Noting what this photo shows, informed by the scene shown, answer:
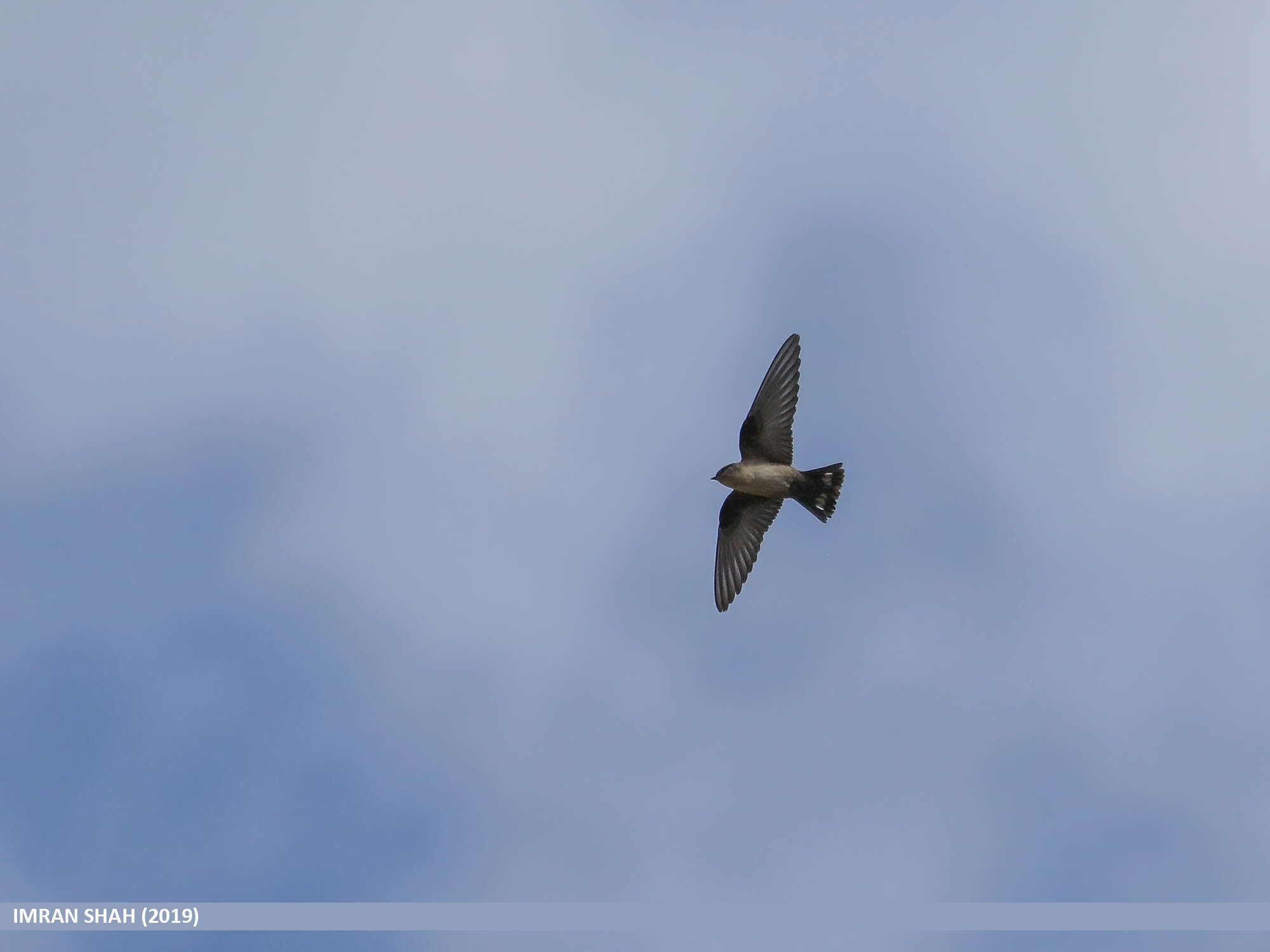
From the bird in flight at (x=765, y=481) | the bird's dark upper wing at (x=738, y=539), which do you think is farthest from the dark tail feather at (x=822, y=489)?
the bird's dark upper wing at (x=738, y=539)

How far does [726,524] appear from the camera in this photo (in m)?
17.5

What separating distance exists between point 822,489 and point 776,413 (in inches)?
40.1

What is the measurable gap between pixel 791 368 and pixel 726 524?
6.57 feet

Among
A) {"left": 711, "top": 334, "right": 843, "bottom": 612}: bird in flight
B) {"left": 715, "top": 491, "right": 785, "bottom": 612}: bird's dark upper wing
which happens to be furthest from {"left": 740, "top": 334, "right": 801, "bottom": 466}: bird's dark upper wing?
{"left": 715, "top": 491, "right": 785, "bottom": 612}: bird's dark upper wing

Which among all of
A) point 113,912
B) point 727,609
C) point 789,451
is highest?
point 789,451

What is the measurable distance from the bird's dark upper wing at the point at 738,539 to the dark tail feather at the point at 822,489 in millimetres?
663

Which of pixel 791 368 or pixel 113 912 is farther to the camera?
pixel 791 368

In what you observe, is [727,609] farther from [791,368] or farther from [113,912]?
[113,912]

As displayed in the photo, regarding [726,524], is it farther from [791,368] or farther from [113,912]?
[113,912]

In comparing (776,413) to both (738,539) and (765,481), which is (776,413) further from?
(738,539)

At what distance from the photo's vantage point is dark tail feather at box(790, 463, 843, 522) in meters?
16.5

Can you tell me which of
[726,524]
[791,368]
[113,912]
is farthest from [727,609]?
[113,912]

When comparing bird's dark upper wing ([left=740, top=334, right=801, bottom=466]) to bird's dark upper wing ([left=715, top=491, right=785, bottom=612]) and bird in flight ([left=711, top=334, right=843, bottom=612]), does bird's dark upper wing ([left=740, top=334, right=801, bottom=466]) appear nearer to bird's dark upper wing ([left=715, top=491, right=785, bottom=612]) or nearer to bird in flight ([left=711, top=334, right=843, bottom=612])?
bird in flight ([left=711, top=334, right=843, bottom=612])

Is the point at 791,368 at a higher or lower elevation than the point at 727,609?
higher
